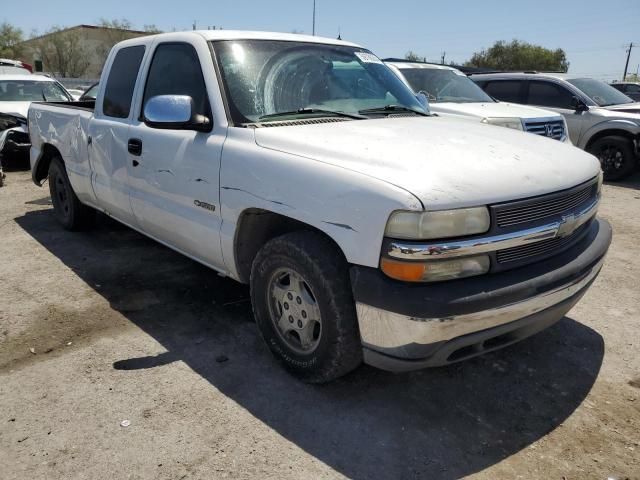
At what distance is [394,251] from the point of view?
2.25m

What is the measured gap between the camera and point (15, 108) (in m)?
9.77

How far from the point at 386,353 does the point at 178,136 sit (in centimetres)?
199

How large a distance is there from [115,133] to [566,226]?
332cm

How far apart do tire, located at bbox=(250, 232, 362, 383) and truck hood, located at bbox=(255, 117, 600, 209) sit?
47 cm

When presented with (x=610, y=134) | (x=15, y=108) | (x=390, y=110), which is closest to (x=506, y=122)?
(x=610, y=134)

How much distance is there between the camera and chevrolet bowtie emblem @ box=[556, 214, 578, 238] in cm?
260

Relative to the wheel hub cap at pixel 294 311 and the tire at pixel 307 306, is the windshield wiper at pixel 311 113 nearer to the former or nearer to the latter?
the tire at pixel 307 306

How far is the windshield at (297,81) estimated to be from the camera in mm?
3201

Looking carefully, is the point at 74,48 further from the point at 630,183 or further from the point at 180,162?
the point at 180,162

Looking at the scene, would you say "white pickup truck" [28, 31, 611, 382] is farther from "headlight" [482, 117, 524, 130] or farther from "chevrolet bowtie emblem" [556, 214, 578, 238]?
"headlight" [482, 117, 524, 130]

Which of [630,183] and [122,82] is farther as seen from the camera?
[630,183]

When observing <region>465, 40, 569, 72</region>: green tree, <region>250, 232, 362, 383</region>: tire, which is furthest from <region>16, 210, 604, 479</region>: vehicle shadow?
<region>465, 40, 569, 72</region>: green tree

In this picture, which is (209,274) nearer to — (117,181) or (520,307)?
(117,181)

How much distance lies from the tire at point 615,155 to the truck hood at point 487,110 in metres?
1.78
